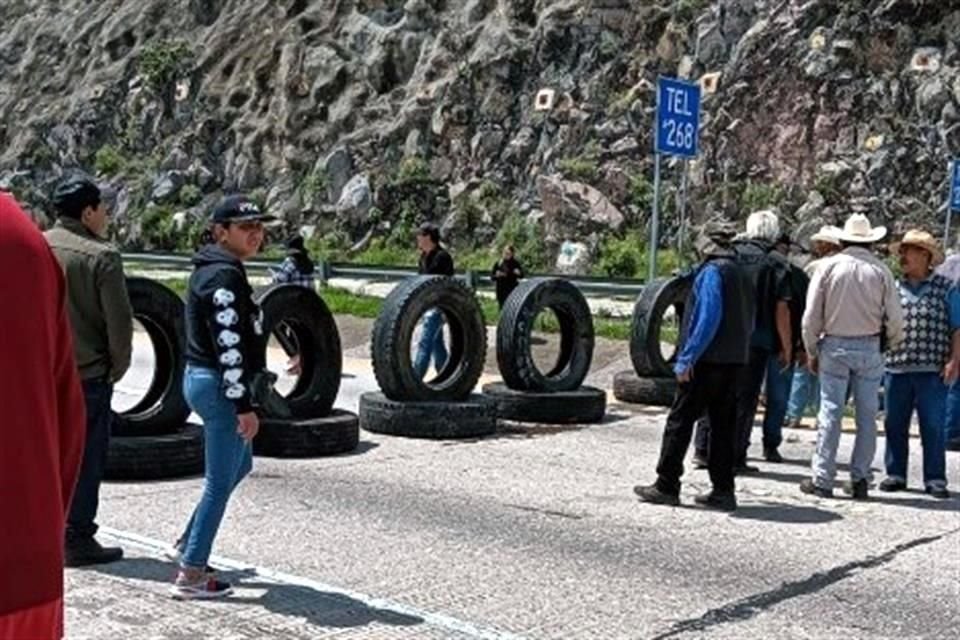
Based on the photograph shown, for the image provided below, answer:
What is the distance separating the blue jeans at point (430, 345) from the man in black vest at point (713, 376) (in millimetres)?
5146

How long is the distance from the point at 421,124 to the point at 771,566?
28.8 meters

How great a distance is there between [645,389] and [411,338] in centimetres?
321

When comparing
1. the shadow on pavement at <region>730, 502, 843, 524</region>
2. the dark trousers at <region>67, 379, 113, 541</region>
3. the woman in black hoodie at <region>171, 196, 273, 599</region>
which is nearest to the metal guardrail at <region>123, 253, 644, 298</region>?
the shadow on pavement at <region>730, 502, 843, 524</region>

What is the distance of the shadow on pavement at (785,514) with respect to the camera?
7.68 metres

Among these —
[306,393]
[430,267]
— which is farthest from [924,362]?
[430,267]

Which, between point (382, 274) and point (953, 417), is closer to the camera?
point (953, 417)

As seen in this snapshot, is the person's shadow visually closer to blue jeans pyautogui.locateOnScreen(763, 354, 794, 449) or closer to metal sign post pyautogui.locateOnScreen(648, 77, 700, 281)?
blue jeans pyautogui.locateOnScreen(763, 354, 794, 449)

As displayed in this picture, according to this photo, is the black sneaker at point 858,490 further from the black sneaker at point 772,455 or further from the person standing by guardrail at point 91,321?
the person standing by guardrail at point 91,321

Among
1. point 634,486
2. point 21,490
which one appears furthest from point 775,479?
point 21,490

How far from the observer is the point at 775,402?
10.0 metres

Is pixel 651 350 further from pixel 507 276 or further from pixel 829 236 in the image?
pixel 507 276

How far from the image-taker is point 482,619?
536cm

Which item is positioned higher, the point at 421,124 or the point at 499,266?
the point at 421,124

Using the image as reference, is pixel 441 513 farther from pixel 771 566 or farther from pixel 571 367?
pixel 571 367
